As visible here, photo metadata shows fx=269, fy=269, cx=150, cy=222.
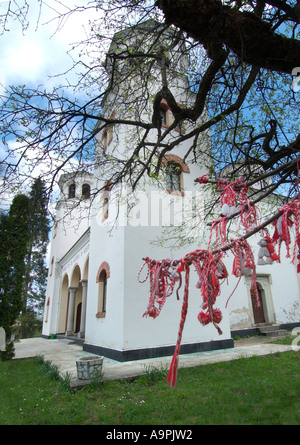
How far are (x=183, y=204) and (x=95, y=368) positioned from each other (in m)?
5.60

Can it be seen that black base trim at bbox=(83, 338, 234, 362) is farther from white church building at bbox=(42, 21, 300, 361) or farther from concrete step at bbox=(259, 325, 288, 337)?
concrete step at bbox=(259, 325, 288, 337)

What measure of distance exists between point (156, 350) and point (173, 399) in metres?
3.57

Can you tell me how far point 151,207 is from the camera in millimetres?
8930

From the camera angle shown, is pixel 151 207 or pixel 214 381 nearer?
pixel 214 381

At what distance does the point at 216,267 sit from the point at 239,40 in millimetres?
3168

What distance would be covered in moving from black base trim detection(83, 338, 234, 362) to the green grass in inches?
72.1

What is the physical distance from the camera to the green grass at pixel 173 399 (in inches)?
141

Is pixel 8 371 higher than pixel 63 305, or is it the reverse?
pixel 63 305

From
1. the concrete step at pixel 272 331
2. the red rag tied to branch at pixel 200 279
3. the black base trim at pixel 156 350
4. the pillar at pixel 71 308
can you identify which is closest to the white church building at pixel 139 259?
the black base trim at pixel 156 350
